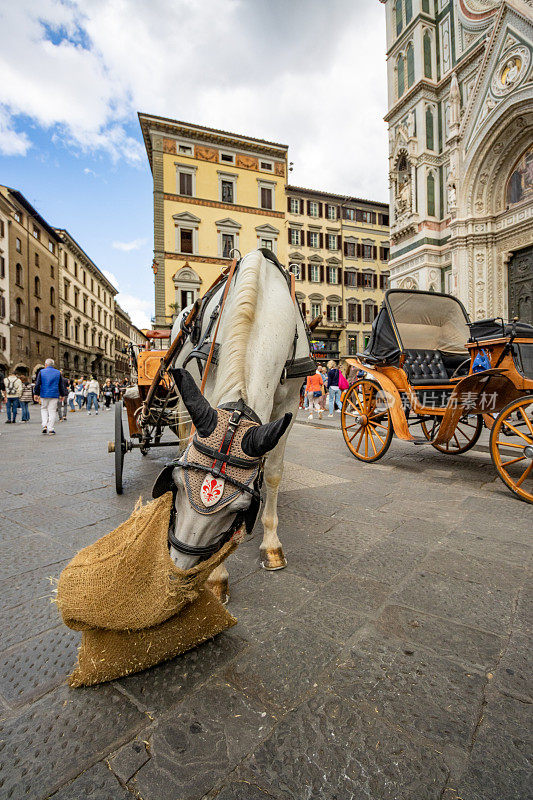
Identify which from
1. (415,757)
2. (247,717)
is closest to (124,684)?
(247,717)

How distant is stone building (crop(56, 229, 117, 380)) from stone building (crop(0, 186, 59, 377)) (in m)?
1.72

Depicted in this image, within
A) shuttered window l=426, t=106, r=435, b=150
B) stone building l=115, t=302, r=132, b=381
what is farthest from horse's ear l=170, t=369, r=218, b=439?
stone building l=115, t=302, r=132, b=381

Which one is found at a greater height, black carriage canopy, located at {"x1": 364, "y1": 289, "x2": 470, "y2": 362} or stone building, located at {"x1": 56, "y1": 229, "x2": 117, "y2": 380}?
stone building, located at {"x1": 56, "y1": 229, "x2": 117, "y2": 380}

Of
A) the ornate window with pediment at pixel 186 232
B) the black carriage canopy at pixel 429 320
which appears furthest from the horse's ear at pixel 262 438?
the ornate window with pediment at pixel 186 232

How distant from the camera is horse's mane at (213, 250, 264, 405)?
1422 mm

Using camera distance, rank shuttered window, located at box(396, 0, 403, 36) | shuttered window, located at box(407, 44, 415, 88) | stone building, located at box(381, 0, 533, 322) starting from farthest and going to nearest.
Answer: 1. shuttered window, located at box(396, 0, 403, 36)
2. shuttered window, located at box(407, 44, 415, 88)
3. stone building, located at box(381, 0, 533, 322)

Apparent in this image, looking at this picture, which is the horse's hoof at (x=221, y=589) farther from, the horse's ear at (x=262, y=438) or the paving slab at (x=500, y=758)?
the paving slab at (x=500, y=758)

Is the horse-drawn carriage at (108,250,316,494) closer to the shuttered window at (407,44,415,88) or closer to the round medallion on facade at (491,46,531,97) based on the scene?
the round medallion on facade at (491,46,531,97)

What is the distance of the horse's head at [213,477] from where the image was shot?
116 cm

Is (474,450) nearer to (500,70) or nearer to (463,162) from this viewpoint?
(463,162)

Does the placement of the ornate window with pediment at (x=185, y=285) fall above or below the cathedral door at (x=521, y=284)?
above

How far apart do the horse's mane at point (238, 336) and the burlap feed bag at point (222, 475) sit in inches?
7.6

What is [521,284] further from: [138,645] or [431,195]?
[138,645]

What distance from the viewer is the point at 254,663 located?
1399 mm
